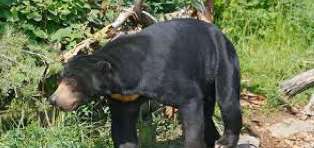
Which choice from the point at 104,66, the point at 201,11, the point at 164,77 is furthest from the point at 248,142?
the point at 104,66

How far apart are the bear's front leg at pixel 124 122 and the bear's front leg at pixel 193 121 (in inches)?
12.7

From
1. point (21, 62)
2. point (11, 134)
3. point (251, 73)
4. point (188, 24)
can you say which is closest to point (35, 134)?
point (11, 134)

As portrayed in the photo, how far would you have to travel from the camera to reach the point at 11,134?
212 inches

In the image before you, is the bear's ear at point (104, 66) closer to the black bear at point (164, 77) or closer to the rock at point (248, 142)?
the black bear at point (164, 77)

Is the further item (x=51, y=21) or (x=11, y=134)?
(x=51, y=21)

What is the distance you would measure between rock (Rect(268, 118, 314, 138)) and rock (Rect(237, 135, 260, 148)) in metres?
0.29

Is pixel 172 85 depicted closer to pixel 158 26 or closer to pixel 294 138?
pixel 158 26

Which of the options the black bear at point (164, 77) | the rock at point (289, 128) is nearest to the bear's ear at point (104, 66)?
the black bear at point (164, 77)

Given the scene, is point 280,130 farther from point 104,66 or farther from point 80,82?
point 80,82

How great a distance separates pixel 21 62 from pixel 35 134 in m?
0.58

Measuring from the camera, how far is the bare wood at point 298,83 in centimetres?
670

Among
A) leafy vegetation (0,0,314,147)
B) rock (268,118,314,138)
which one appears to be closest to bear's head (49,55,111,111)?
leafy vegetation (0,0,314,147)

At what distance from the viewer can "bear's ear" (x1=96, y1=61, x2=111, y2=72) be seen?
14.4 ft

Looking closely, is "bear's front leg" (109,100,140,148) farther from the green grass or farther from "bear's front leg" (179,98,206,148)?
the green grass
